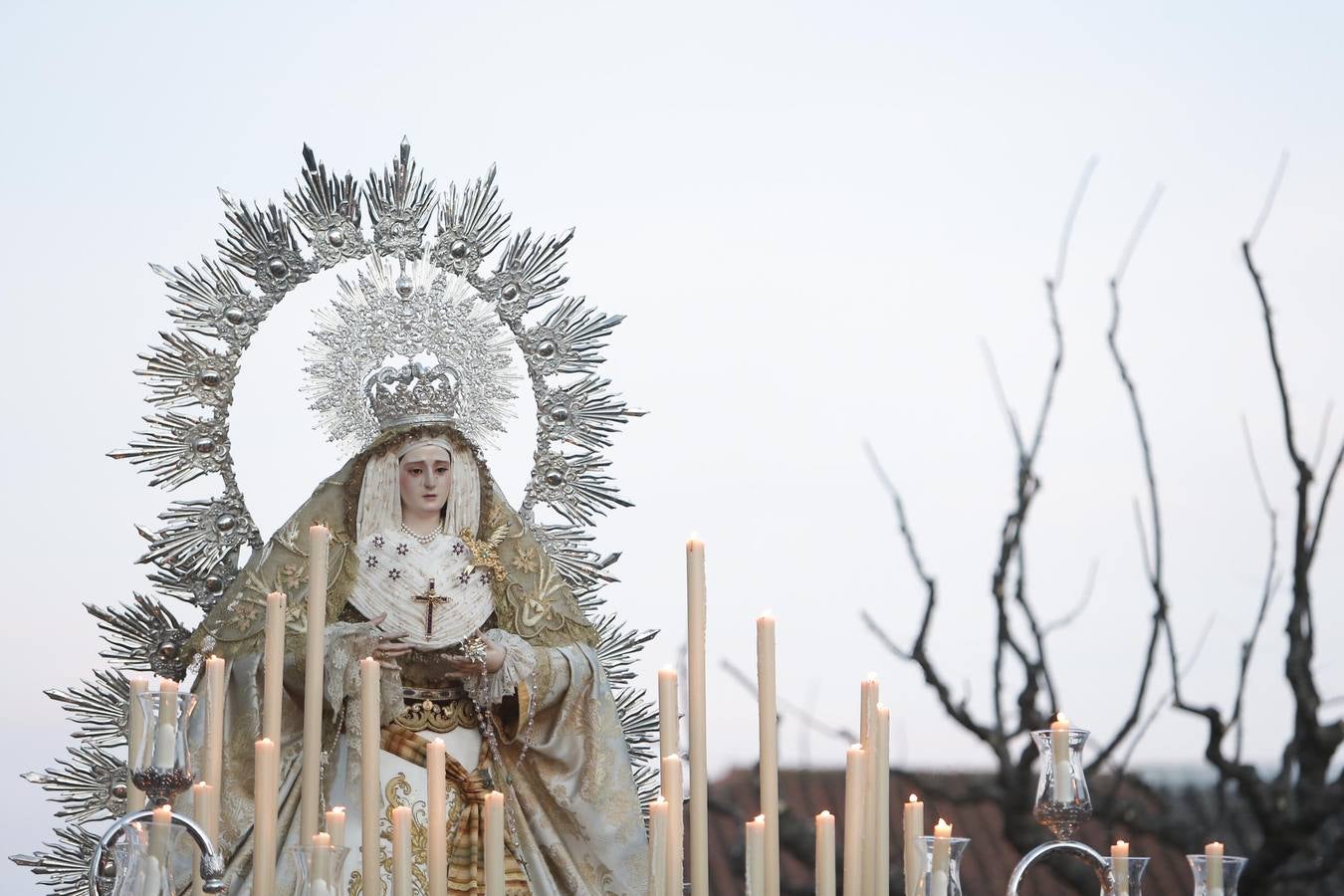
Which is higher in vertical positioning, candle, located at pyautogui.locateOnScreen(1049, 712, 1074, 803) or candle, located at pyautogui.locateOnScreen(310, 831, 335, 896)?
candle, located at pyautogui.locateOnScreen(1049, 712, 1074, 803)

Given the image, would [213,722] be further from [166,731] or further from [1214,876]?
[1214,876]

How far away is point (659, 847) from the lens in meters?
1.94

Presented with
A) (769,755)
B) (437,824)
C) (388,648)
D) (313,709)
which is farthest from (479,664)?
(769,755)

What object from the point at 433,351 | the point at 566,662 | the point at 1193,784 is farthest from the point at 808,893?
the point at 433,351

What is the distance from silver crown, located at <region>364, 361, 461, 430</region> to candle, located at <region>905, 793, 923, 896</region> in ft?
→ 7.34

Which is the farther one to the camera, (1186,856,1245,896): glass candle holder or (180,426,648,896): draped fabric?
(180,426,648,896): draped fabric

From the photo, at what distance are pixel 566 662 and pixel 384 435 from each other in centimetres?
64

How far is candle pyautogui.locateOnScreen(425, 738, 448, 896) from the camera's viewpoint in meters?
2.15

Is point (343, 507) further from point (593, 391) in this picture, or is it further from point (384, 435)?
point (593, 391)

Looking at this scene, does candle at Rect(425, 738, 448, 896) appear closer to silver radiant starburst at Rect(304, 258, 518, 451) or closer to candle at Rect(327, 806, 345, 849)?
candle at Rect(327, 806, 345, 849)

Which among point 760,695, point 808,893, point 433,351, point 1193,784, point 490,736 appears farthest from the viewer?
point 1193,784

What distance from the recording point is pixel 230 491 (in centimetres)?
433

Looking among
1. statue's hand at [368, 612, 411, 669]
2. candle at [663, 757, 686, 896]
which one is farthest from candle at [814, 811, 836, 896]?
statue's hand at [368, 612, 411, 669]

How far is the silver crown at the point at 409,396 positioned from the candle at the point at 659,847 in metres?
2.46
